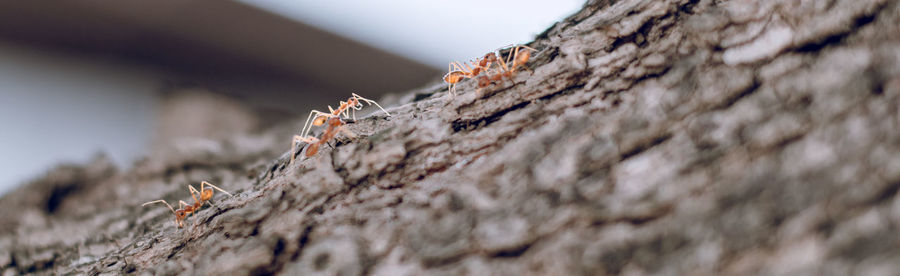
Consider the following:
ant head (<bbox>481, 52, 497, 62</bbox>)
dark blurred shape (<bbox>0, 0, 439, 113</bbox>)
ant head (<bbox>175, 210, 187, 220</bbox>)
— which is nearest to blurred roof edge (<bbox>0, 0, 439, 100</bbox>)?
dark blurred shape (<bbox>0, 0, 439, 113</bbox>)

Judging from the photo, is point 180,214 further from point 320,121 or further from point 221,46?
point 221,46

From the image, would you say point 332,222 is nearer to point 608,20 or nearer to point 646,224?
point 646,224

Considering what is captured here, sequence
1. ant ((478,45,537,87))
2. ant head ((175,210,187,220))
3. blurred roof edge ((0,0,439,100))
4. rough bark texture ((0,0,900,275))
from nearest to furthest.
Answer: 1. rough bark texture ((0,0,900,275))
2. ant ((478,45,537,87))
3. ant head ((175,210,187,220))
4. blurred roof edge ((0,0,439,100))

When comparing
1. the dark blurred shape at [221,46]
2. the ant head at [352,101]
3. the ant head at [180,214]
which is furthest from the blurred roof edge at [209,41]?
the ant head at [180,214]

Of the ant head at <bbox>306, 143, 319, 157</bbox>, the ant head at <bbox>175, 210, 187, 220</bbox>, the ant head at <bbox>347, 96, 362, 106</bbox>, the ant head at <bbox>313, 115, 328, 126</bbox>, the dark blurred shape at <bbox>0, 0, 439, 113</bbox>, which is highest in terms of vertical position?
the dark blurred shape at <bbox>0, 0, 439, 113</bbox>

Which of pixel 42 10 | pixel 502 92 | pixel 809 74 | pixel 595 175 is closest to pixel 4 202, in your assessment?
pixel 42 10

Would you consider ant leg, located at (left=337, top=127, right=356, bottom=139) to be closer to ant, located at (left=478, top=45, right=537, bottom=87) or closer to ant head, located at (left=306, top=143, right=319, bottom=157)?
ant head, located at (left=306, top=143, right=319, bottom=157)
